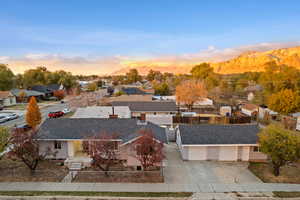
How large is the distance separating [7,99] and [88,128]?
43.8m

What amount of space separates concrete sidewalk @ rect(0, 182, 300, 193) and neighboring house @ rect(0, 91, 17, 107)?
43879 millimetres

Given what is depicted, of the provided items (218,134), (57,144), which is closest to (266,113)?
(218,134)

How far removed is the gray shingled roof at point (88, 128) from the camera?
16.0 m

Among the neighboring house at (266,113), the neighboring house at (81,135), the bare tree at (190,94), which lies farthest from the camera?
the bare tree at (190,94)

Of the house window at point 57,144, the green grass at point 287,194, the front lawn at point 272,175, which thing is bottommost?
the front lawn at point 272,175

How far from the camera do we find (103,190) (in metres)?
11.5

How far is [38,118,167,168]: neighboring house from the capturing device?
14.9 m

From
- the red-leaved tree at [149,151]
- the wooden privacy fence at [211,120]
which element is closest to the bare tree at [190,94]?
the wooden privacy fence at [211,120]

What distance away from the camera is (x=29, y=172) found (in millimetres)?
13836

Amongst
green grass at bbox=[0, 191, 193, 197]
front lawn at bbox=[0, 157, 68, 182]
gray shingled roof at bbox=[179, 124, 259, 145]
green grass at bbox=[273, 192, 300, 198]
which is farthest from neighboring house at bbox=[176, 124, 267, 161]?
front lawn at bbox=[0, 157, 68, 182]

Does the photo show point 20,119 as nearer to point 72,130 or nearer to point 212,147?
point 72,130

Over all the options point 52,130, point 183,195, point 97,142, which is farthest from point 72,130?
point 183,195

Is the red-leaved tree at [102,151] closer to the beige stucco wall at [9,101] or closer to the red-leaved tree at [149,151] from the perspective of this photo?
the red-leaved tree at [149,151]

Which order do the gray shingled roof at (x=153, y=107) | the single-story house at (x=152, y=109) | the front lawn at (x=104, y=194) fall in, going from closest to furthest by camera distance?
the front lawn at (x=104, y=194)
the single-story house at (x=152, y=109)
the gray shingled roof at (x=153, y=107)
